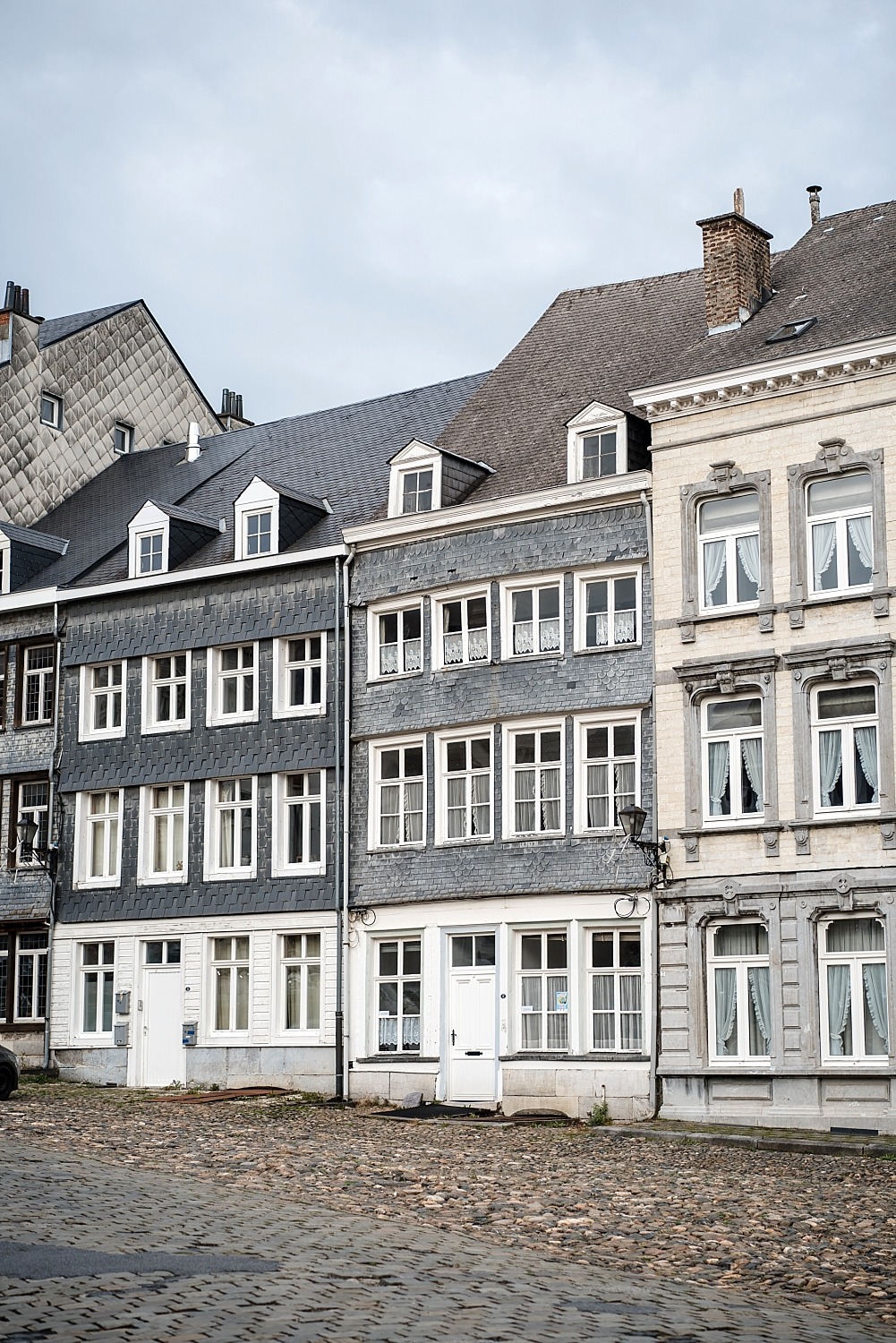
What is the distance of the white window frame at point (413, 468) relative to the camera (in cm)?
3170

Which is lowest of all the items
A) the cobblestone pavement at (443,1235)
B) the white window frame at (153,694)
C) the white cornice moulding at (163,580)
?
the cobblestone pavement at (443,1235)

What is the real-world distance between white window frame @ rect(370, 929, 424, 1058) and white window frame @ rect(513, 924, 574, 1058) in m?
1.93

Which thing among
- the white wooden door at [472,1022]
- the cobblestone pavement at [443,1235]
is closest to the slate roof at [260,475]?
the white wooden door at [472,1022]

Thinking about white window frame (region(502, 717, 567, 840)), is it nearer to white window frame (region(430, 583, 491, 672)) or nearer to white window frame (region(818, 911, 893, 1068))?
white window frame (region(430, 583, 491, 672))

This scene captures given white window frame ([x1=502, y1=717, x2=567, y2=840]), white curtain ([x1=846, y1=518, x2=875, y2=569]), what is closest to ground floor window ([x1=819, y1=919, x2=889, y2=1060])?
white window frame ([x1=502, y1=717, x2=567, y2=840])

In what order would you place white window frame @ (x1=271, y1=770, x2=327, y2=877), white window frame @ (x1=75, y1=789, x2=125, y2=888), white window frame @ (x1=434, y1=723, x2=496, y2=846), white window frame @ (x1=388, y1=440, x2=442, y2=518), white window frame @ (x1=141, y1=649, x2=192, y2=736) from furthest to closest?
white window frame @ (x1=75, y1=789, x2=125, y2=888) → white window frame @ (x1=141, y1=649, x2=192, y2=736) → white window frame @ (x1=271, y1=770, x2=327, y2=877) → white window frame @ (x1=388, y1=440, x2=442, y2=518) → white window frame @ (x1=434, y1=723, x2=496, y2=846)

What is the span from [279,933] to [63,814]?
5752 mm

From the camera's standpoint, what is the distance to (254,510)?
34156mm

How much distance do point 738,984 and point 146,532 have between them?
49.9 feet

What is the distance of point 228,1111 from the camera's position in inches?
1104

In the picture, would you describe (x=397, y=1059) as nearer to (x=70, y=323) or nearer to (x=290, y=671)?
Answer: (x=290, y=671)

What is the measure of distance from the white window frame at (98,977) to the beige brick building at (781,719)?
1193 cm

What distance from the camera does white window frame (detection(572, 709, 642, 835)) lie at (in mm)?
28625

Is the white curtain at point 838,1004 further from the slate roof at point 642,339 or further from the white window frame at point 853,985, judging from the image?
the slate roof at point 642,339
